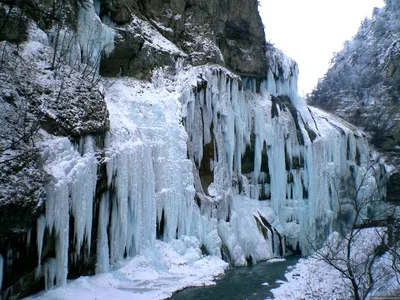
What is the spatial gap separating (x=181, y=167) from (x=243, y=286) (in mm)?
4858

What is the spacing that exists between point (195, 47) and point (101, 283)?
42.4ft

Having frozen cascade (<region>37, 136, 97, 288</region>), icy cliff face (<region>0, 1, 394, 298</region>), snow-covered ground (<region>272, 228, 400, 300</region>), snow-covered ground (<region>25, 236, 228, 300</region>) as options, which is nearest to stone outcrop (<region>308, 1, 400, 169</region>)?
icy cliff face (<region>0, 1, 394, 298</region>)

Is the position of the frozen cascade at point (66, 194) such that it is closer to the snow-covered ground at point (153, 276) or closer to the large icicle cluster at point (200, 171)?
the large icicle cluster at point (200, 171)

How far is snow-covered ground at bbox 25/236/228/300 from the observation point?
28.6ft

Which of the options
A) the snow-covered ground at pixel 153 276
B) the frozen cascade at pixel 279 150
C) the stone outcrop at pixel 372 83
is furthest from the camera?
the stone outcrop at pixel 372 83

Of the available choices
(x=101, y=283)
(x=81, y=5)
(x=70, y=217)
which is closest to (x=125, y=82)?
(x=81, y=5)

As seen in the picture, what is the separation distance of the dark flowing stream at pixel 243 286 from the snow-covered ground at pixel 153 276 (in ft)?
1.11

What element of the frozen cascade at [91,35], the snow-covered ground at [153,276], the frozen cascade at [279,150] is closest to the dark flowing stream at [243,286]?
the snow-covered ground at [153,276]

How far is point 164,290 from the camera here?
9.60 m

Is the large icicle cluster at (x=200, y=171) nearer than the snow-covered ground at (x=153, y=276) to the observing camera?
No

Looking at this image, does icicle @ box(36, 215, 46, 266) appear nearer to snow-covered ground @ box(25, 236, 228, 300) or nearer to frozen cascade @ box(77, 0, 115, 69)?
snow-covered ground @ box(25, 236, 228, 300)

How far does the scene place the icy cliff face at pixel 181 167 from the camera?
9109 mm

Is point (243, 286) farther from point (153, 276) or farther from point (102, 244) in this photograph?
point (102, 244)

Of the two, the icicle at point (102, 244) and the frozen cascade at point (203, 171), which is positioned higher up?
the frozen cascade at point (203, 171)
